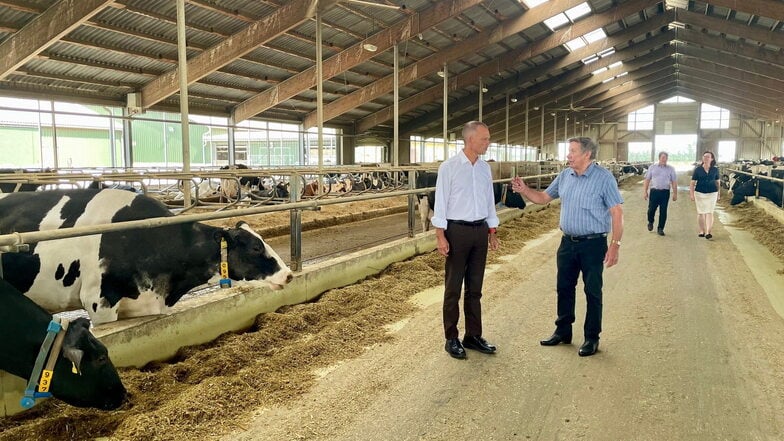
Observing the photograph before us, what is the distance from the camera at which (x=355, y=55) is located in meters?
17.9

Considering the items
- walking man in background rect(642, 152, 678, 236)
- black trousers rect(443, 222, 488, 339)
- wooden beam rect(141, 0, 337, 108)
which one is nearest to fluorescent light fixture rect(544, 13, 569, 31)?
wooden beam rect(141, 0, 337, 108)

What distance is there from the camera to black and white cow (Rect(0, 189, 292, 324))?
3777mm

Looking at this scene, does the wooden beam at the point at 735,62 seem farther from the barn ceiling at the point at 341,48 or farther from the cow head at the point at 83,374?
the cow head at the point at 83,374

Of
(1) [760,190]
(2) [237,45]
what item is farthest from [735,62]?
(2) [237,45]

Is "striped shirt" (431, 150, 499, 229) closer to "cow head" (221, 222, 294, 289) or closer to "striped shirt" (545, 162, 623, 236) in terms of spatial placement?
"striped shirt" (545, 162, 623, 236)

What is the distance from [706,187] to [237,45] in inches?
444

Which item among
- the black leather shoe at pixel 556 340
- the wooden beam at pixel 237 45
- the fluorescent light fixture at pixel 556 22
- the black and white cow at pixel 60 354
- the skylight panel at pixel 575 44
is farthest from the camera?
the skylight panel at pixel 575 44

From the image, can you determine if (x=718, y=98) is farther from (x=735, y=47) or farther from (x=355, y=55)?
(x=355, y=55)

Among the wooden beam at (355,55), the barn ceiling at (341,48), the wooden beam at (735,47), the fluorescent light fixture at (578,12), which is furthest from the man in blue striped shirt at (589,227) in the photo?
the wooden beam at (735,47)

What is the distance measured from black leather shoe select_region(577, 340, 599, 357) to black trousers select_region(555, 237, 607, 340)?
0.12 ft

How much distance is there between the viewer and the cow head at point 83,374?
2779mm

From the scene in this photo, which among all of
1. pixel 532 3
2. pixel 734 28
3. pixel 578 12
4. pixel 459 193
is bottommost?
pixel 459 193

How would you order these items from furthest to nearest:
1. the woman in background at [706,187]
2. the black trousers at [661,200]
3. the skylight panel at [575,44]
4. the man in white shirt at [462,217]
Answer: the skylight panel at [575,44] → the black trousers at [661,200] → the woman in background at [706,187] → the man in white shirt at [462,217]

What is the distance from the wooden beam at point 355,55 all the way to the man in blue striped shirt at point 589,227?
11.8 metres
